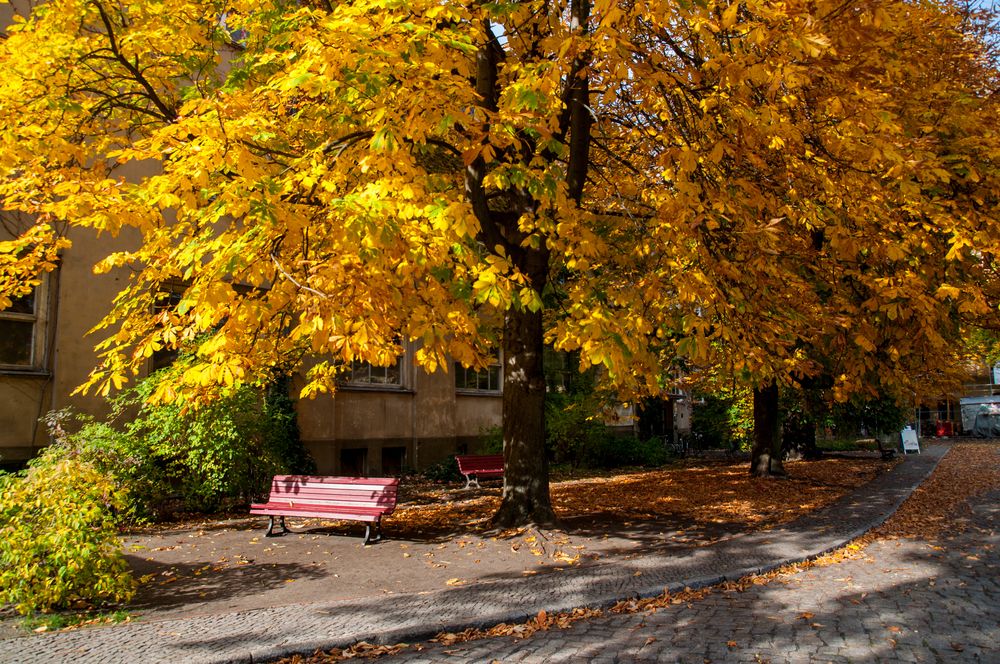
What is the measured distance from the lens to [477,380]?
2167 cm

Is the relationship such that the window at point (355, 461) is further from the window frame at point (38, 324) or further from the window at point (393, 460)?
the window frame at point (38, 324)

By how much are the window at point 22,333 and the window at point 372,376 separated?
6.48m

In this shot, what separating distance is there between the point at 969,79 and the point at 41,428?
15657mm

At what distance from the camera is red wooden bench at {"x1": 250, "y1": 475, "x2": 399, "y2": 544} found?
923 centimetres

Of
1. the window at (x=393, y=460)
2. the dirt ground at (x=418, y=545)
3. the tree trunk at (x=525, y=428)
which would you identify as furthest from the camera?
the window at (x=393, y=460)

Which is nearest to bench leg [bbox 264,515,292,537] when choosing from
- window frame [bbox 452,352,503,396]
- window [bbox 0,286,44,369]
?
window [bbox 0,286,44,369]

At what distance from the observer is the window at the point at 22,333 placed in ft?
38.9

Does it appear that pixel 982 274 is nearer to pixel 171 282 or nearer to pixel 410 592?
pixel 410 592

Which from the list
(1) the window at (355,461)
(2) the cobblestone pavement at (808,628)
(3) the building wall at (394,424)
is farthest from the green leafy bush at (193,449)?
(2) the cobblestone pavement at (808,628)

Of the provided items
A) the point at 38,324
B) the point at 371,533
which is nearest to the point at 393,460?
the point at 38,324

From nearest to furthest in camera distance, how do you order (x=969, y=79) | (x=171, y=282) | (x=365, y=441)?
1. (x=969, y=79)
2. (x=171, y=282)
3. (x=365, y=441)

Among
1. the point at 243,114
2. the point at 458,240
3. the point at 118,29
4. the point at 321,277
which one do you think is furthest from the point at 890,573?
the point at 118,29

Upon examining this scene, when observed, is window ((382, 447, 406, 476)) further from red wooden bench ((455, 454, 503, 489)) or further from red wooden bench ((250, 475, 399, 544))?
red wooden bench ((250, 475, 399, 544))

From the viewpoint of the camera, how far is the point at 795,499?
1338 centimetres
